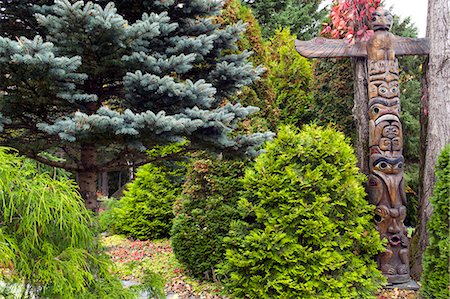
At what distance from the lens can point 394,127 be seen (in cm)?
461

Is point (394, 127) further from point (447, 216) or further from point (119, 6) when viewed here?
point (119, 6)

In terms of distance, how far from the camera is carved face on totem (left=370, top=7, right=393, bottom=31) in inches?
188

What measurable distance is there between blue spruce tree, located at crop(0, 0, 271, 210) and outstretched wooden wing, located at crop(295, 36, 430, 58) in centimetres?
169

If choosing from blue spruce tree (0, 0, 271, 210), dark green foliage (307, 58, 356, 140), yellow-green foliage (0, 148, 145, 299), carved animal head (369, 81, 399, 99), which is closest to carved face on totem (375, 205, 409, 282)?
carved animal head (369, 81, 399, 99)

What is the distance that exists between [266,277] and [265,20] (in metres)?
13.8

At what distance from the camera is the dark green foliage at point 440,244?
369 centimetres

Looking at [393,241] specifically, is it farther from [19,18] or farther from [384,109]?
[19,18]

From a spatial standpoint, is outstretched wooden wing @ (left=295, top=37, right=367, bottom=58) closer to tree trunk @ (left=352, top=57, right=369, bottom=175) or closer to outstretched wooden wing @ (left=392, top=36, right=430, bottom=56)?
tree trunk @ (left=352, top=57, right=369, bottom=175)

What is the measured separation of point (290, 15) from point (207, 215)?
12.6m

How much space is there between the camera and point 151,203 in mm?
6859

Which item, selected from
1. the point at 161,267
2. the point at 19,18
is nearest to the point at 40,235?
the point at 19,18

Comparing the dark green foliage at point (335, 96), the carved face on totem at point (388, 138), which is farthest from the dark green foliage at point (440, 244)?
the dark green foliage at point (335, 96)

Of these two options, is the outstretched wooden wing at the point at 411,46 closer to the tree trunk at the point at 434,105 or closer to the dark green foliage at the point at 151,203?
the tree trunk at the point at 434,105

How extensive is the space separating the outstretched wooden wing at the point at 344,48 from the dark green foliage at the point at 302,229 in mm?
1116
